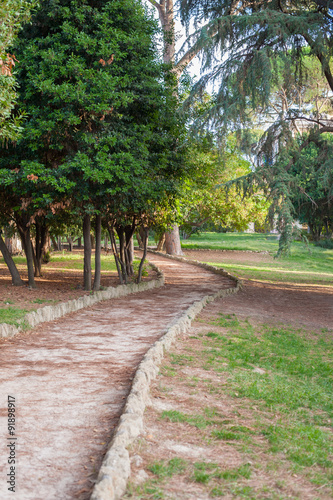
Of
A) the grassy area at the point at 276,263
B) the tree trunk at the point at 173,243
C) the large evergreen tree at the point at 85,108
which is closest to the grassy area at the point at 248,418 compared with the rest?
the large evergreen tree at the point at 85,108

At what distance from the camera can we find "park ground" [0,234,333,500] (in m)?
3.30

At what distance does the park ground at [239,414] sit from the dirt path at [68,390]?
391 mm

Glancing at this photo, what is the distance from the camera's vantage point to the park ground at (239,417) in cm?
329

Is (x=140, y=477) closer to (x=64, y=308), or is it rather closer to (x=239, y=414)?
(x=239, y=414)

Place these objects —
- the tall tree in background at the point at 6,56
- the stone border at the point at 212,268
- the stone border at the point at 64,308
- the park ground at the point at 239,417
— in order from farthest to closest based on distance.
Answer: the stone border at the point at 212,268 → the stone border at the point at 64,308 → the tall tree in background at the point at 6,56 → the park ground at the point at 239,417

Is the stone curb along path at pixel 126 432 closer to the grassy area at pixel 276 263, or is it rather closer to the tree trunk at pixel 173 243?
the grassy area at pixel 276 263

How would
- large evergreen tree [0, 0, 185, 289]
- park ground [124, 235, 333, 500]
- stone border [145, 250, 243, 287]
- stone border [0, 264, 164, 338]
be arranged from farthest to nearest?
stone border [145, 250, 243, 287] → large evergreen tree [0, 0, 185, 289] → stone border [0, 264, 164, 338] → park ground [124, 235, 333, 500]

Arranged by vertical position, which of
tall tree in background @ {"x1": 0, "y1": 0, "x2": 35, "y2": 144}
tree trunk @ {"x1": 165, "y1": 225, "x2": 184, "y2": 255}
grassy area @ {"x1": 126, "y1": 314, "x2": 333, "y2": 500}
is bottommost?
grassy area @ {"x1": 126, "y1": 314, "x2": 333, "y2": 500}

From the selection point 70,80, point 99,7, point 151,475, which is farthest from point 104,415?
point 99,7

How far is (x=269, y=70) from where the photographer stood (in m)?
11.0

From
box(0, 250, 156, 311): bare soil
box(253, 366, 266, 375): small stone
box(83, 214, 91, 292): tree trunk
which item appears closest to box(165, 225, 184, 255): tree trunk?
box(0, 250, 156, 311): bare soil

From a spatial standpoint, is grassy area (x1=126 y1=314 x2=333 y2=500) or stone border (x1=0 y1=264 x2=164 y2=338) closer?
grassy area (x1=126 y1=314 x2=333 y2=500)

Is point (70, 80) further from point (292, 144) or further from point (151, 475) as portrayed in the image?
point (151, 475)

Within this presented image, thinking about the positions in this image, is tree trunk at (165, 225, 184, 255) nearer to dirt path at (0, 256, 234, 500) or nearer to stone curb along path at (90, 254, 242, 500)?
dirt path at (0, 256, 234, 500)
